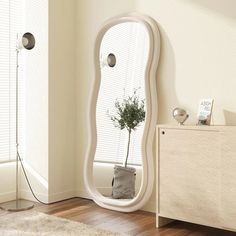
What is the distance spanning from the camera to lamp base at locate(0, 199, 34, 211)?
3.45 m

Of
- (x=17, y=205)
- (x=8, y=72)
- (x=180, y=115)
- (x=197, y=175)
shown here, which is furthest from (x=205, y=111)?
(x=8, y=72)

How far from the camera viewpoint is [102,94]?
3633 millimetres

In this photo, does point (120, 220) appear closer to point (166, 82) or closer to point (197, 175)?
point (197, 175)

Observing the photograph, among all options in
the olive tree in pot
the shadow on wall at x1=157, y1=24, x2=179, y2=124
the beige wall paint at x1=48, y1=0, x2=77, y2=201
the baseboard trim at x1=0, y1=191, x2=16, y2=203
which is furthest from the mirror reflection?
the baseboard trim at x1=0, y1=191, x2=16, y2=203

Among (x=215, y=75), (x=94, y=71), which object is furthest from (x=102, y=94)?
(x=215, y=75)

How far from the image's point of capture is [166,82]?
10.6 feet

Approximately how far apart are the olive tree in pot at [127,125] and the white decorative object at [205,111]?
552 millimetres

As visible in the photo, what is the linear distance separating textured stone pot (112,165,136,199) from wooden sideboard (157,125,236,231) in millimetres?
449

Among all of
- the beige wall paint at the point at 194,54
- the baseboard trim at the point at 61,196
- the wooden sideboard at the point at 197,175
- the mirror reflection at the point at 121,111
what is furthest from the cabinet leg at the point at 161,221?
the baseboard trim at the point at 61,196

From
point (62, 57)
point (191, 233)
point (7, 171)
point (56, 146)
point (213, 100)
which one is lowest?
point (191, 233)

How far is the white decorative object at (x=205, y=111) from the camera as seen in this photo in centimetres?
285

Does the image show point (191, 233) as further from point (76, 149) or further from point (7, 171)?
point (7, 171)

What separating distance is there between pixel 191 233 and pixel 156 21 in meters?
1.67

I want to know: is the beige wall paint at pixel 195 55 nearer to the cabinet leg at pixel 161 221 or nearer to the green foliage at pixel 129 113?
the green foliage at pixel 129 113
